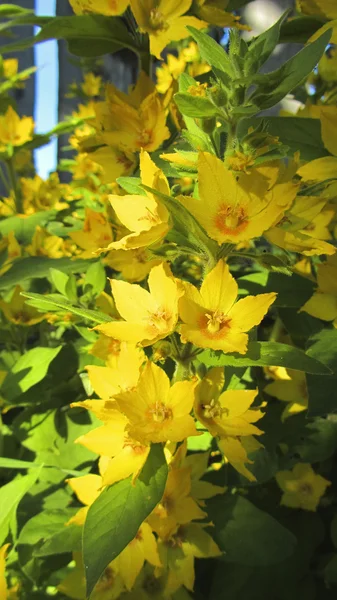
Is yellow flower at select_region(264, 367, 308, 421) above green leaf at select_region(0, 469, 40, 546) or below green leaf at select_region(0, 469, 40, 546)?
above

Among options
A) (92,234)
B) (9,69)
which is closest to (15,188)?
(9,69)

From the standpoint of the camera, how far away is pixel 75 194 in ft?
4.58

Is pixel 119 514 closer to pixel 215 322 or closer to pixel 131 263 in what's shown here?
pixel 215 322

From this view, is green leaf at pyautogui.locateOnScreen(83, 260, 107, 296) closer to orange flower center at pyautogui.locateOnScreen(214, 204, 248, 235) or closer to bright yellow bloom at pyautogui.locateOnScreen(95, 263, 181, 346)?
bright yellow bloom at pyautogui.locateOnScreen(95, 263, 181, 346)

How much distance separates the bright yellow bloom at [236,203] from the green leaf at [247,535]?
0.46 metres

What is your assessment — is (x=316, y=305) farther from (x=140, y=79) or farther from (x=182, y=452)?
(x=140, y=79)

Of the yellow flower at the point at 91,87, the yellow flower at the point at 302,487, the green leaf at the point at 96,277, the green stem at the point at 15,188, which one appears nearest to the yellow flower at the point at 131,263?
the green leaf at the point at 96,277

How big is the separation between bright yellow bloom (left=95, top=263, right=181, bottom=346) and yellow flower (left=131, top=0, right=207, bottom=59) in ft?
1.12

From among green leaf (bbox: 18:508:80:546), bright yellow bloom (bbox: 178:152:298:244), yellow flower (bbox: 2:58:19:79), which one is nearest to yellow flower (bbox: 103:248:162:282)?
bright yellow bloom (bbox: 178:152:298:244)

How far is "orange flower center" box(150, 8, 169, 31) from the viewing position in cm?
72

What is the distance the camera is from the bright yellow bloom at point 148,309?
0.53 meters

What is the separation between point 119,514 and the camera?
51 cm

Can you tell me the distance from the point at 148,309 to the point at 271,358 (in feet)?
0.51

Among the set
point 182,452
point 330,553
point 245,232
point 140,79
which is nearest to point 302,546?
point 330,553
